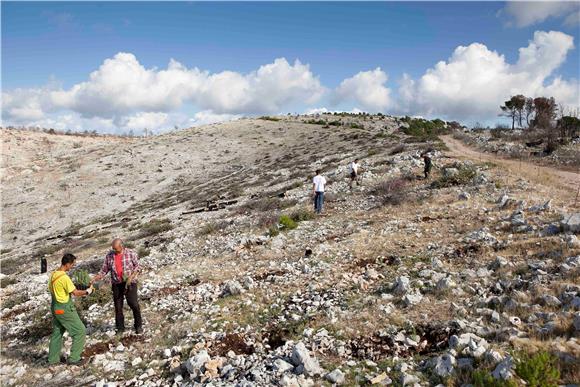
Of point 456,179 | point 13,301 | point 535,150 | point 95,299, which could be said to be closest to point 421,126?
point 535,150

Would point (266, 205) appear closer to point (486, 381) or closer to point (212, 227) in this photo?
point (212, 227)

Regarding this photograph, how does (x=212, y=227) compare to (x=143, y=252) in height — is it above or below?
above

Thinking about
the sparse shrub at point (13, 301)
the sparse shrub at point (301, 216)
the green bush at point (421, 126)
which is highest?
the green bush at point (421, 126)

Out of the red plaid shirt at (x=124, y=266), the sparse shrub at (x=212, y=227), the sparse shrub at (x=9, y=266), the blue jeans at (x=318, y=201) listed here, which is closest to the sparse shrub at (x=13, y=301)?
the red plaid shirt at (x=124, y=266)

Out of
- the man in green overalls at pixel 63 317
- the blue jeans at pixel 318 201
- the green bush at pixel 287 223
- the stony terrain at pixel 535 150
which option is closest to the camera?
the man in green overalls at pixel 63 317

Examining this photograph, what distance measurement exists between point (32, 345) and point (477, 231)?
43.9 ft

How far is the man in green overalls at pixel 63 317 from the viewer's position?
28.9ft

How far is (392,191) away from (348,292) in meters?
11.7

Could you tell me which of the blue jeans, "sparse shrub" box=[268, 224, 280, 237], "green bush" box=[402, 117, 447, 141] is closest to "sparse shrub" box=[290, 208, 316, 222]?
the blue jeans

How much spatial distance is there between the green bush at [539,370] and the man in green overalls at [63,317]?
8.72m

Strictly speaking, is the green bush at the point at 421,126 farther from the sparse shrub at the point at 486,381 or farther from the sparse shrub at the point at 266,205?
the sparse shrub at the point at 486,381

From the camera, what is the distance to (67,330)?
8.86 m

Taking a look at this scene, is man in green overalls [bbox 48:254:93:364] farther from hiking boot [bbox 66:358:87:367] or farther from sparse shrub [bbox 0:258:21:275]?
sparse shrub [bbox 0:258:21:275]

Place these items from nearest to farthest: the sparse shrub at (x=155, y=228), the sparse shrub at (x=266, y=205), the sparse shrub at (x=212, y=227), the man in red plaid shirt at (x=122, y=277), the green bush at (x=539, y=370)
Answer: the green bush at (x=539, y=370)
the man in red plaid shirt at (x=122, y=277)
the sparse shrub at (x=212, y=227)
the sparse shrub at (x=266, y=205)
the sparse shrub at (x=155, y=228)
